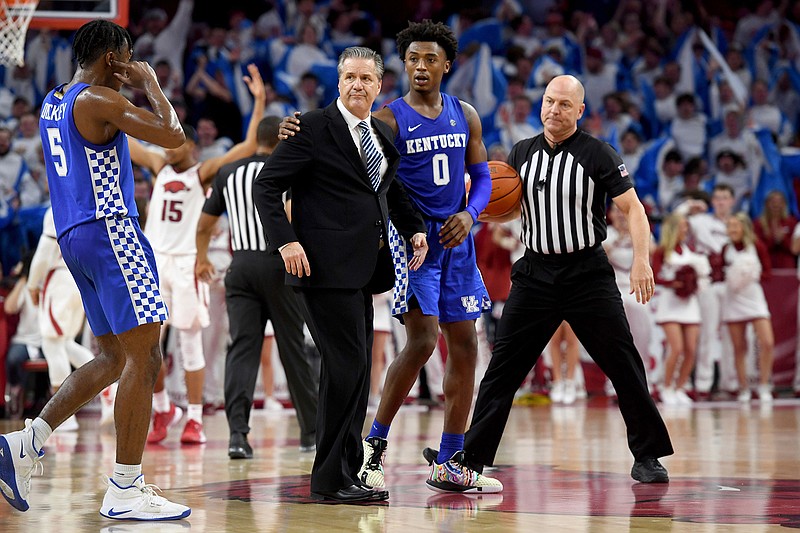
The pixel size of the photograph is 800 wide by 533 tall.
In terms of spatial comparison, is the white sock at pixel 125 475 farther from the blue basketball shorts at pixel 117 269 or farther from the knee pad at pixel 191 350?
the knee pad at pixel 191 350

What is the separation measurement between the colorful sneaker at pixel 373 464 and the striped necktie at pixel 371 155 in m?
1.41

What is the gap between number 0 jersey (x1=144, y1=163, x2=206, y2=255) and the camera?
8.90m

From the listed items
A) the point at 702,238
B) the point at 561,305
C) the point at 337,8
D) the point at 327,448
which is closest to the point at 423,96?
the point at 561,305

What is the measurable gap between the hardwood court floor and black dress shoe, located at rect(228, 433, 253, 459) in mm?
99

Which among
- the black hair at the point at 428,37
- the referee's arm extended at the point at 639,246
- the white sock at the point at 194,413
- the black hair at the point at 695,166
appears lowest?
the white sock at the point at 194,413

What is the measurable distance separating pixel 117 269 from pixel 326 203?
104cm

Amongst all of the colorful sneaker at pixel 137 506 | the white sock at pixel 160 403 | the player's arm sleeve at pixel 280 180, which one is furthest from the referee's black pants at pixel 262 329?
the colorful sneaker at pixel 137 506

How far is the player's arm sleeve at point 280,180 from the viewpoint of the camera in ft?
17.0

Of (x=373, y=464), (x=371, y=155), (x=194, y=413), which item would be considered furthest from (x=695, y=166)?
(x=371, y=155)

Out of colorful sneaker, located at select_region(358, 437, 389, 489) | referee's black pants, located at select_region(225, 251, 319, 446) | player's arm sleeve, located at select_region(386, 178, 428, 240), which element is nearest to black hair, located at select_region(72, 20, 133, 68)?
player's arm sleeve, located at select_region(386, 178, 428, 240)

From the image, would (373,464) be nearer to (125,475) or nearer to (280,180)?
(125,475)

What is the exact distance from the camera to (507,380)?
622cm

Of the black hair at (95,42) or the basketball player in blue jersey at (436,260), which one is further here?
the basketball player in blue jersey at (436,260)

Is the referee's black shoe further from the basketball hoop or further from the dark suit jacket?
the basketball hoop
